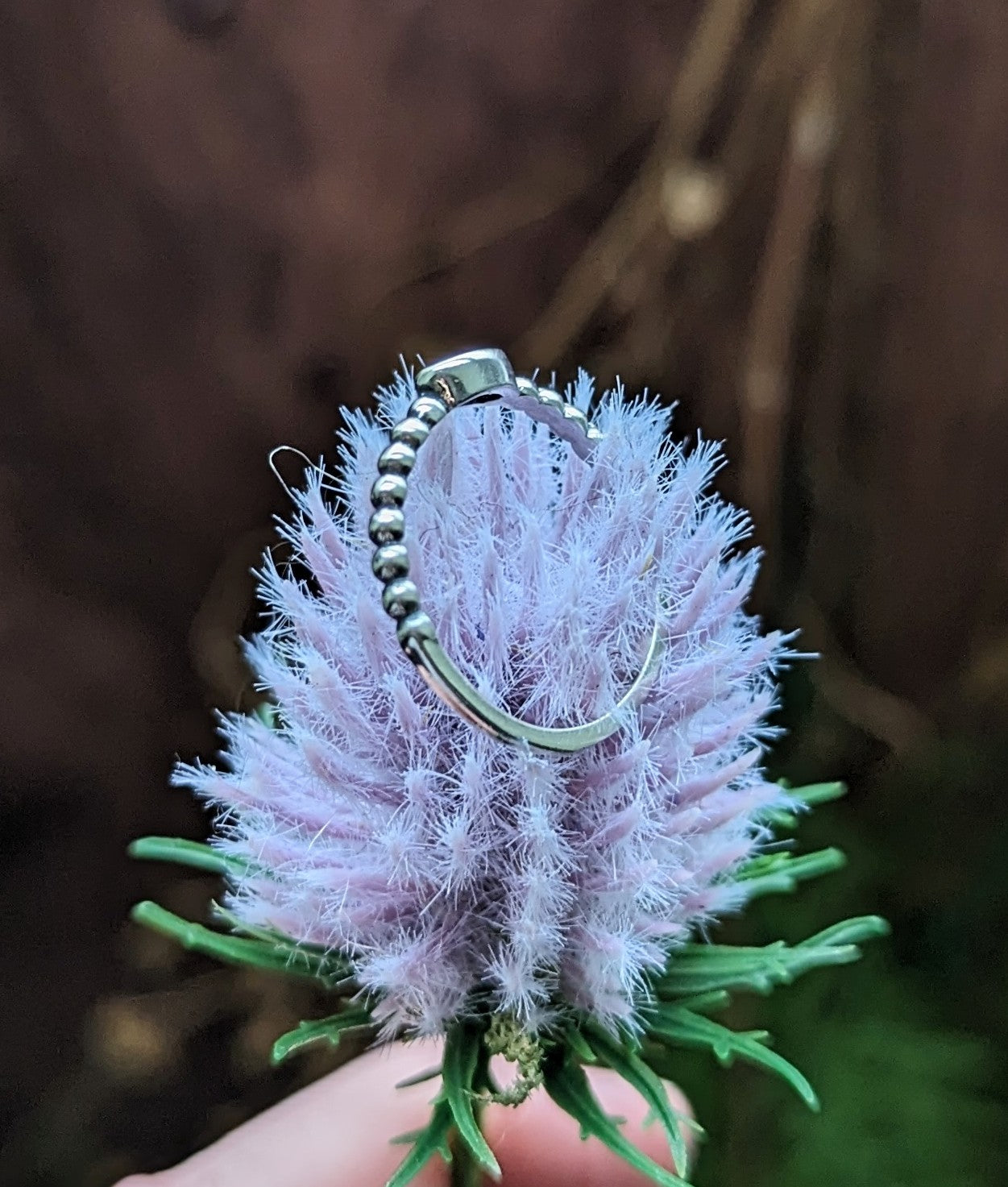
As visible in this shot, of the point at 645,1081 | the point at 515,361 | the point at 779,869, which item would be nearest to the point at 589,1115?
the point at 645,1081

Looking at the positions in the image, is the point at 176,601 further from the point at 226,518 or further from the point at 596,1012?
the point at 596,1012

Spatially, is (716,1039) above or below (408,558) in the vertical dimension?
below

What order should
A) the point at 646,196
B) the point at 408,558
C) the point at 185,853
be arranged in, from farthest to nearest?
the point at 646,196
the point at 185,853
the point at 408,558

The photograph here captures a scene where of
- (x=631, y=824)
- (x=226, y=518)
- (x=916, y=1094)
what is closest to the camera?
(x=631, y=824)

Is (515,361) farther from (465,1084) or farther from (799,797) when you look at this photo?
(465,1084)

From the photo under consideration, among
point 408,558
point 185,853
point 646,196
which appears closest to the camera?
point 408,558

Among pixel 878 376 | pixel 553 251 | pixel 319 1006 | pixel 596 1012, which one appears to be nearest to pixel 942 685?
pixel 878 376

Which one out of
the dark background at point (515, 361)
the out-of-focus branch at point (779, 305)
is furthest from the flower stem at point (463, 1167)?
the out-of-focus branch at point (779, 305)
